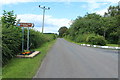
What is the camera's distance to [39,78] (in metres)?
5.50

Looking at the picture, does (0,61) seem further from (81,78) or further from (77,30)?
(77,30)

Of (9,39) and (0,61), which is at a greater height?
(9,39)

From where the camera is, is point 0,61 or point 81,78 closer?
point 81,78

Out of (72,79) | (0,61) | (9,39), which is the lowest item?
(72,79)

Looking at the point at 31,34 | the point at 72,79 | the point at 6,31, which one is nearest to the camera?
the point at 72,79

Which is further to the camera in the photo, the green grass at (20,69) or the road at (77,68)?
the road at (77,68)

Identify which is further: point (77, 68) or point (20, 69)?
point (77, 68)

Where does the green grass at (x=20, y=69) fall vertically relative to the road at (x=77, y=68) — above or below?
above

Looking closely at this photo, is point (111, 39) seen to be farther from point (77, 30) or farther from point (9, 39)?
point (9, 39)

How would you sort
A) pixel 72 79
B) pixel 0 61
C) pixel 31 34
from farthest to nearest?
pixel 31 34 → pixel 0 61 → pixel 72 79

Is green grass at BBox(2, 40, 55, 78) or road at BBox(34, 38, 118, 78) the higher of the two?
green grass at BBox(2, 40, 55, 78)

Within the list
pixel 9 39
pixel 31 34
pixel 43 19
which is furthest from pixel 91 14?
pixel 9 39

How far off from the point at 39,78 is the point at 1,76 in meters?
1.57

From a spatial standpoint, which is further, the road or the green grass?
the road
